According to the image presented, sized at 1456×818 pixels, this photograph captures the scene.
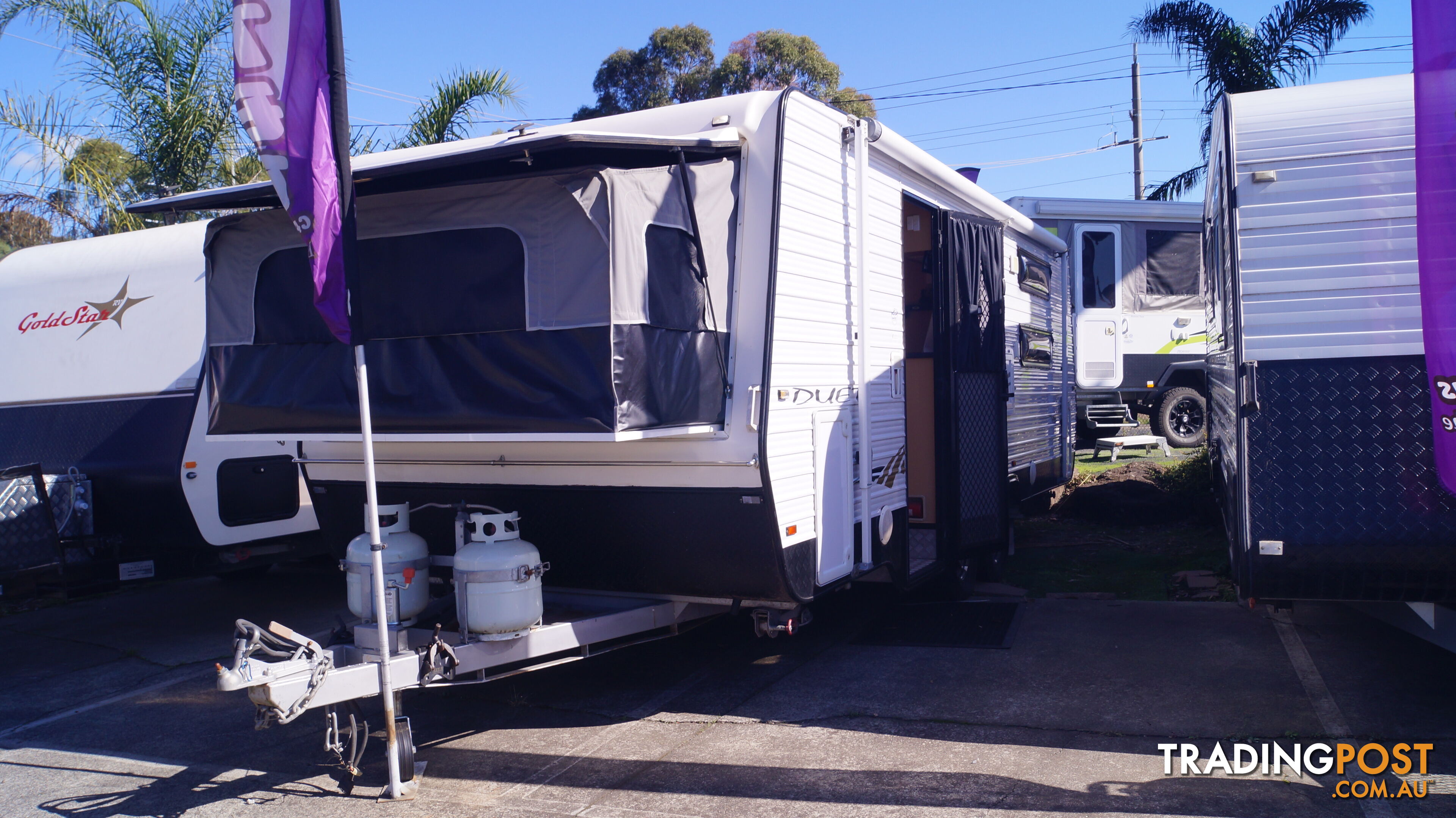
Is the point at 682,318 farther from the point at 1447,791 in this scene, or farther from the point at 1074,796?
the point at 1447,791

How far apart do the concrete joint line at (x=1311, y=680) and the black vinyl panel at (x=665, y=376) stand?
3031 mm

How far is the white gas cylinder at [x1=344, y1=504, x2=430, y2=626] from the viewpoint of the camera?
466 cm

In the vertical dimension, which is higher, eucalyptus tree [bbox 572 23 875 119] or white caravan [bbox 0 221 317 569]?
eucalyptus tree [bbox 572 23 875 119]

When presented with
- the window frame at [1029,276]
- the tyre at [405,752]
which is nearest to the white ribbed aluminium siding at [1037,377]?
the window frame at [1029,276]

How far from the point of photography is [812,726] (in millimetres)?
4984

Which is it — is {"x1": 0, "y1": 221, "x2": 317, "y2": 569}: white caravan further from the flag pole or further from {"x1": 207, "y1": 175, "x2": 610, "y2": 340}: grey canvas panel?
the flag pole

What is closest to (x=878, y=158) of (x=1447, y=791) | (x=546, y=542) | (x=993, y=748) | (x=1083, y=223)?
(x=546, y=542)

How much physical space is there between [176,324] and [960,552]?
6066mm

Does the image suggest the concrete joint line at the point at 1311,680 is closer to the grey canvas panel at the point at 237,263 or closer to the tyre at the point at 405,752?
the tyre at the point at 405,752

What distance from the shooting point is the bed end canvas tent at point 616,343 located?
4410mm

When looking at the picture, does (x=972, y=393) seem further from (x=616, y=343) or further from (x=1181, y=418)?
(x=1181, y=418)
